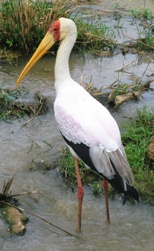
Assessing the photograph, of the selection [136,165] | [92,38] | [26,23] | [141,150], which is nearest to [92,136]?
[136,165]

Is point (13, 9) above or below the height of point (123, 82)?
above

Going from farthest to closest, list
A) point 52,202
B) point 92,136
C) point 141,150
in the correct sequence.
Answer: point 141,150, point 52,202, point 92,136

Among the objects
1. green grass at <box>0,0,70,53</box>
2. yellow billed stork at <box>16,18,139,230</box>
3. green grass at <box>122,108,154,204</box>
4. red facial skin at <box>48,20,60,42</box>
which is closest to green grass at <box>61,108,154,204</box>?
green grass at <box>122,108,154,204</box>

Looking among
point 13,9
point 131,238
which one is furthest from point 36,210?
point 13,9

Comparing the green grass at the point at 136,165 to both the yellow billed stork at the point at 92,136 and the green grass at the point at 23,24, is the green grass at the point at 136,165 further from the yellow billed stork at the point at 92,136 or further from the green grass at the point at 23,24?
the green grass at the point at 23,24

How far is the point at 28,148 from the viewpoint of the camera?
17.5 ft

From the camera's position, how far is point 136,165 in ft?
16.3

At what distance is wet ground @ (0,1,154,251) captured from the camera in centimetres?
418

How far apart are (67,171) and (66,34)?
3.62 feet

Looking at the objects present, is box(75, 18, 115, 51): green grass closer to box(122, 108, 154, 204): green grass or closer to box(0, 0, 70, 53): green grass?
box(0, 0, 70, 53): green grass

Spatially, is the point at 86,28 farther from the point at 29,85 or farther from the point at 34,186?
the point at 34,186

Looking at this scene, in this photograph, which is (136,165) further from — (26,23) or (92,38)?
(92,38)

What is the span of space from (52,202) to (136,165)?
2.67ft

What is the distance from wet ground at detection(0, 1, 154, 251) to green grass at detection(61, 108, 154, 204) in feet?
0.29
